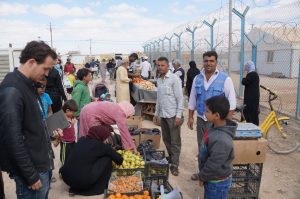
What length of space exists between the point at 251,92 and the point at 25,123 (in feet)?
18.1

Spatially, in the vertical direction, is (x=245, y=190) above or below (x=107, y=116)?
below

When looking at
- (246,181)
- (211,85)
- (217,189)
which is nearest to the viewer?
(217,189)

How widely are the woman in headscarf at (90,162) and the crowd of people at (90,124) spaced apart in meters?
0.01

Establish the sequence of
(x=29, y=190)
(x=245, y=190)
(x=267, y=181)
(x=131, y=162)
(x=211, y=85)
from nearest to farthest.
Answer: (x=29, y=190), (x=245, y=190), (x=211, y=85), (x=131, y=162), (x=267, y=181)

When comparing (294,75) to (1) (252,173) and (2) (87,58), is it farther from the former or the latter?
(2) (87,58)

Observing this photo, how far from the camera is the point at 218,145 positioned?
A: 2.96 m

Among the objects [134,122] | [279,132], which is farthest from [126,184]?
[279,132]

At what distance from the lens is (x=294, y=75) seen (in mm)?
23266

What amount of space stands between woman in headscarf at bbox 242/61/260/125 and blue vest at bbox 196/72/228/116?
2577mm

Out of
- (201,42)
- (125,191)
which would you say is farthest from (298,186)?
(201,42)

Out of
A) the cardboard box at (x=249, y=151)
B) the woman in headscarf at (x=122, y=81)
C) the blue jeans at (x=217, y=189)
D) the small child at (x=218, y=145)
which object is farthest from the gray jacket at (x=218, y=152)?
the woman in headscarf at (x=122, y=81)

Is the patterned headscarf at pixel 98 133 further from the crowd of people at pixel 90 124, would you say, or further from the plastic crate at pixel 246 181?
the plastic crate at pixel 246 181

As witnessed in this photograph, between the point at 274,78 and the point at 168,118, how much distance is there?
2197cm

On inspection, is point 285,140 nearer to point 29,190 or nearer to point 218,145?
point 218,145
